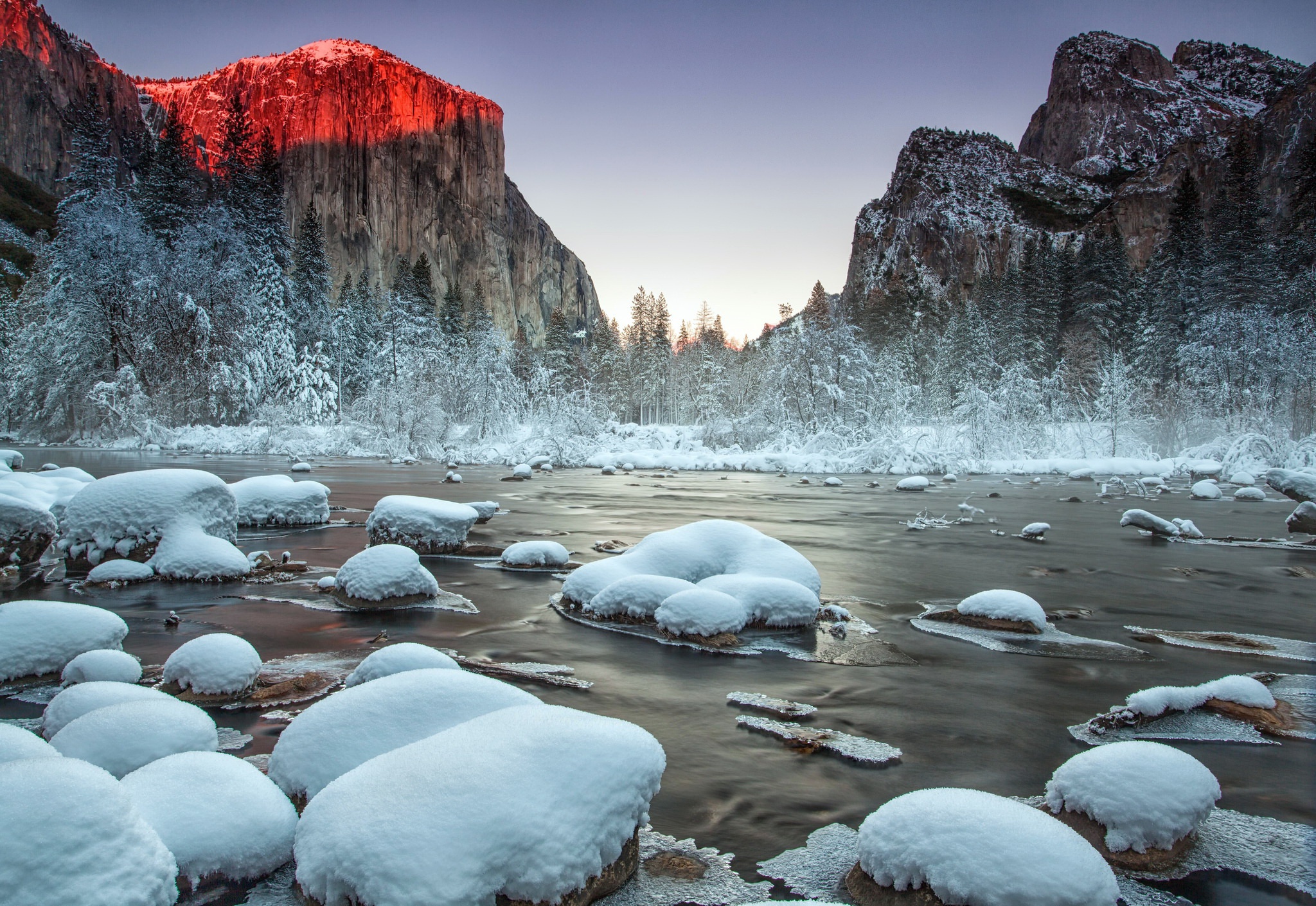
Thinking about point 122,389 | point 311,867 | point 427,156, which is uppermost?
point 427,156

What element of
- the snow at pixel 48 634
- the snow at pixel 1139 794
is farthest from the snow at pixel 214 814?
the snow at pixel 1139 794

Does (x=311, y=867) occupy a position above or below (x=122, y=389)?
below

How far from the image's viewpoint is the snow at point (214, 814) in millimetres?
2152

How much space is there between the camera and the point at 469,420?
34875 millimetres

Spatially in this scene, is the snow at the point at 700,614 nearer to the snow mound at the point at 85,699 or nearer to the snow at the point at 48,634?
the snow mound at the point at 85,699

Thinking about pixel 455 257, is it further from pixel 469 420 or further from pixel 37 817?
pixel 37 817

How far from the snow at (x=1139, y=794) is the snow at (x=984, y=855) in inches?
20.7

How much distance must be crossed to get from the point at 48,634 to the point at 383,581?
235 centimetres

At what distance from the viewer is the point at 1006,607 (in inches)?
224

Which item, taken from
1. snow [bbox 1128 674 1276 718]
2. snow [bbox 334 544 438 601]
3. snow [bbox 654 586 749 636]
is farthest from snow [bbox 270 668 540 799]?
snow [bbox 334 544 438 601]

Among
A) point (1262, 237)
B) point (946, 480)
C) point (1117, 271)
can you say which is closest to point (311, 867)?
point (946, 480)

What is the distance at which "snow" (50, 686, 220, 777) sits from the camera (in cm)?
262

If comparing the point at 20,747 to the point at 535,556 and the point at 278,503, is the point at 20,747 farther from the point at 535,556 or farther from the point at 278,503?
the point at 278,503

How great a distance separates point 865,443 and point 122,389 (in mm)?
30790
